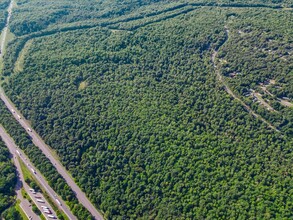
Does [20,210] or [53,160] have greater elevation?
[53,160]

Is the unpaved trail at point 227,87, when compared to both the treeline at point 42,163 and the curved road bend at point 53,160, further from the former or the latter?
the treeline at point 42,163

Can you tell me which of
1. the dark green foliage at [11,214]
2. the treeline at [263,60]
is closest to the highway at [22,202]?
the dark green foliage at [11,214]

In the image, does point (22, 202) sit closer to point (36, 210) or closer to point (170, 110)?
point (36, 210)

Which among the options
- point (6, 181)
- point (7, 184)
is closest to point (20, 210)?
point (7, 184)

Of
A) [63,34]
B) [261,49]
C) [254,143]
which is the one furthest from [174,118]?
[63,34]

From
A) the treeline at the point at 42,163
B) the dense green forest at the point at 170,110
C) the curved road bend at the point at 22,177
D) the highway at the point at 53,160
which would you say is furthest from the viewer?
the curved road bend at the point at 22,177

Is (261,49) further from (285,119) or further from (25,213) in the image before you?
(25,213)

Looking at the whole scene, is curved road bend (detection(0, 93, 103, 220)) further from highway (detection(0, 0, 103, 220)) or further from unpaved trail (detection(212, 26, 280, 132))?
unpaved trail (detection(212, 26, 280, 132))
